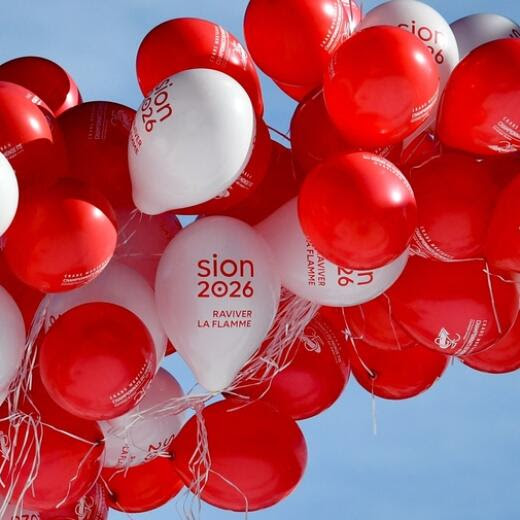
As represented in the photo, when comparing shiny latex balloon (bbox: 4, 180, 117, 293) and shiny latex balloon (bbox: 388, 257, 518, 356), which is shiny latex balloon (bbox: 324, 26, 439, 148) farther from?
shiny latex balloon (bbox: 4, 180, 117, 293)

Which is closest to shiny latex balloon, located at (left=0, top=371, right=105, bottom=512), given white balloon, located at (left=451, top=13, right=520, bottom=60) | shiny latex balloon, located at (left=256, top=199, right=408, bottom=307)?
shiny latex balloon, located at (left=256, top=199, right=408, bottom=307)

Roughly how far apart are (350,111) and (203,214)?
1.43 feet

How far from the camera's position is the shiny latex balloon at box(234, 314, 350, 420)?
3.20m

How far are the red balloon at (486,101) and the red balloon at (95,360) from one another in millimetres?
811

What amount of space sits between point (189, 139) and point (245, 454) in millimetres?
809

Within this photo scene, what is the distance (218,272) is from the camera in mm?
2799

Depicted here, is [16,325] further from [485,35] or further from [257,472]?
[485,35]

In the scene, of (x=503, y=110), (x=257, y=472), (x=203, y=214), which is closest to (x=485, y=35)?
(x=503, y=110)

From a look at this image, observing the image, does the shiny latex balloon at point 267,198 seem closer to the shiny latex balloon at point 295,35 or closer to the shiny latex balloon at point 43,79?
the shiny latex balloon at point 295,35

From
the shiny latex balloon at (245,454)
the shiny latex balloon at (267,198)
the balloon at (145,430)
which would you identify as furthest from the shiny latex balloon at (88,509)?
the shiny latex balloon at (267,198)

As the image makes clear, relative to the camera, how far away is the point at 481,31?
3.18 meters

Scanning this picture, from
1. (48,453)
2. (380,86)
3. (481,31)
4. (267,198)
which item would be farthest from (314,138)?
(48,453)

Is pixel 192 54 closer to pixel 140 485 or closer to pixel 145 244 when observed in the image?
pixel 145 244

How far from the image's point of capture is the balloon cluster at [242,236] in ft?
8.79
